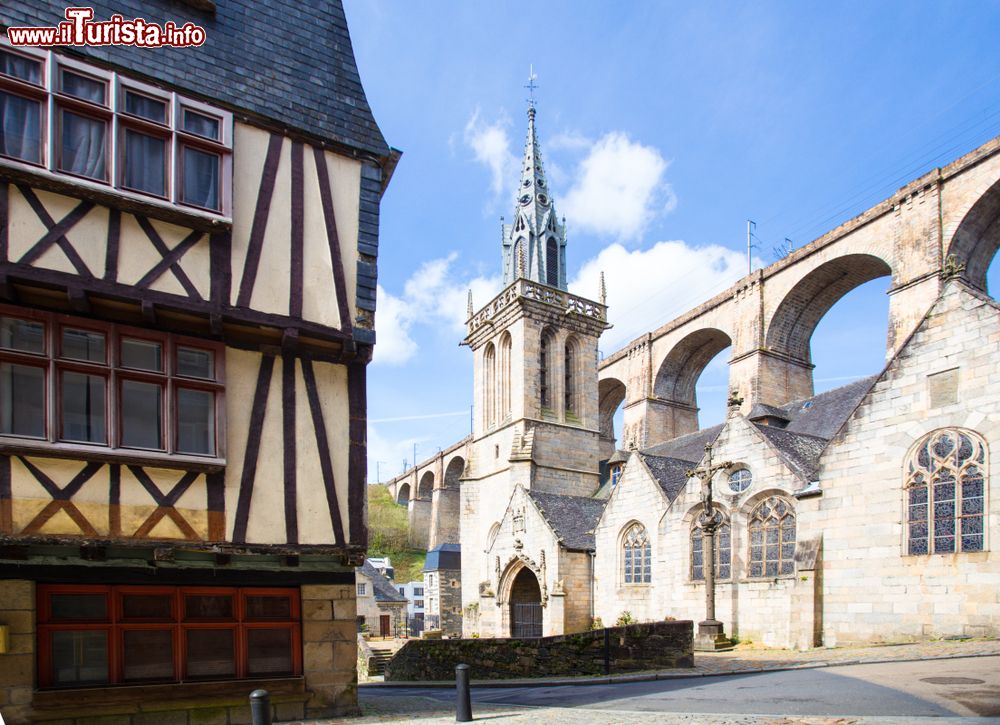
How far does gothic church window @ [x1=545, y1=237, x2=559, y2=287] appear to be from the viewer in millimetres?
38312

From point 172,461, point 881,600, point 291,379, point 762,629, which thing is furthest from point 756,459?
point 172,461

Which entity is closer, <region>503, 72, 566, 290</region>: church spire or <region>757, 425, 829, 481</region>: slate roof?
<region>757, 425, 829, 481</region>: slate roof

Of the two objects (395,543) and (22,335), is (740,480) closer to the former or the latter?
(22,335)

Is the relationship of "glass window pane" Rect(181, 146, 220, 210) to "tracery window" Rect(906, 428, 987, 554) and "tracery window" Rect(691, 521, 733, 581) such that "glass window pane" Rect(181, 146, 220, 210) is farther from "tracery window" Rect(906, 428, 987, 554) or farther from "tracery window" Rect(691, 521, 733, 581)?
"tracery window" Rect(691, 521, 733, 581)

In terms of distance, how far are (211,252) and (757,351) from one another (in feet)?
87.0

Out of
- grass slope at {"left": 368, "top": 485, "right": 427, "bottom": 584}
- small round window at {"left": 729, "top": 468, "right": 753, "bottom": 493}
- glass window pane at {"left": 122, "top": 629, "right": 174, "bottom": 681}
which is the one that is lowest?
grass slope at {"left": 368, "top": 485, "right": 427, "bottom": 584}

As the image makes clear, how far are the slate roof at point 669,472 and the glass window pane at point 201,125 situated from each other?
1522cm

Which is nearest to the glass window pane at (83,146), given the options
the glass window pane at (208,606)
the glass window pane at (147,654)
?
the glass window pane at (208,606)

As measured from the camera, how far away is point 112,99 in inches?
314

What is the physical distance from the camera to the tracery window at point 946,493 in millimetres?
12461

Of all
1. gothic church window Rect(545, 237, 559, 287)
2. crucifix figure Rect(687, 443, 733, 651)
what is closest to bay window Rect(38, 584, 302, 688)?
crucifix figure Rect(687, 443, 733, 651)

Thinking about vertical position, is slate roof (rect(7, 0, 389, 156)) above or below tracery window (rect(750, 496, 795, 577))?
above

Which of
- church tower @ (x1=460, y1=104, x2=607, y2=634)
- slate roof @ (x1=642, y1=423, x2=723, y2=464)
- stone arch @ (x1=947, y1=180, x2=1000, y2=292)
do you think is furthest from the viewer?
church tower @ (x1=460, y1=104, x2=607, y2=634)

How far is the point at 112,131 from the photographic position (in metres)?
7.94
